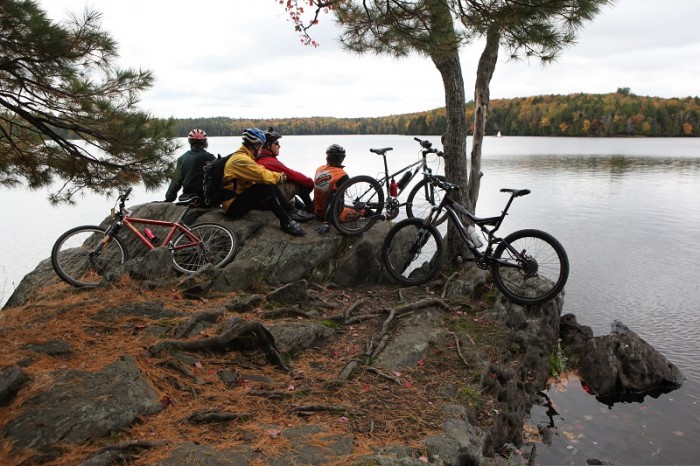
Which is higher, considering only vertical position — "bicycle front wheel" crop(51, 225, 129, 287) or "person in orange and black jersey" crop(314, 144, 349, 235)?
"person in orange and black jersey" crop(314, 144, 349, 235)

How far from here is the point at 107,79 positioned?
6012mm

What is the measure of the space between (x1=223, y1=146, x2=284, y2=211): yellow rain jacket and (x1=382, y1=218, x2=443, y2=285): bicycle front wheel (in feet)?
6.06

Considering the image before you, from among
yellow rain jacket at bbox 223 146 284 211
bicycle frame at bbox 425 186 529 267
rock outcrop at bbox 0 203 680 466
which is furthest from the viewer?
yellow rain jacket at bbox 223 146 284 211

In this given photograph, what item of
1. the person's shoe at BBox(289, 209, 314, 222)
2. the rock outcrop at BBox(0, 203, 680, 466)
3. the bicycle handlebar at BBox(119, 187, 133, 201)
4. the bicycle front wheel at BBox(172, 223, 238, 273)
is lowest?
the rock outcrop at BBox(0, 203, 680, 466)

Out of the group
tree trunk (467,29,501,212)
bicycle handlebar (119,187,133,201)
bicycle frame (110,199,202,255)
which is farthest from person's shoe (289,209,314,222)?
tree trunk (467,29,501,212)

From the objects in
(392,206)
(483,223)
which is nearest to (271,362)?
(483,223)

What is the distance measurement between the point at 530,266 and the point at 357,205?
2.77 meters

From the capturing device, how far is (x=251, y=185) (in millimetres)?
7281

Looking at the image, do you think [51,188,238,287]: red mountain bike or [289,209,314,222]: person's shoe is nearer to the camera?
[51,188,238,287]: red mountain bike

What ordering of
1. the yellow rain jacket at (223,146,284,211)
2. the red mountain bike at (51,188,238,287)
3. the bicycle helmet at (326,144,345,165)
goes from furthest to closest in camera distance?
1. the bicycle helmet at (326,144,345,165)
2. the yellow rain jacket at (223,146,284,211)
3. the red mountain bike at (51,188,238,287)

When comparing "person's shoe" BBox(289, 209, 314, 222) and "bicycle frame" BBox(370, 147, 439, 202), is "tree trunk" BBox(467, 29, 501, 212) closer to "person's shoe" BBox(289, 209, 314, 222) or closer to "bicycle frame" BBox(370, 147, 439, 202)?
"bicycle frame" BBox(370, 147, 439, 202)

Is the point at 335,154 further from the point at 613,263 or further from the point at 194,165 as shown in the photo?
the point at 613,263

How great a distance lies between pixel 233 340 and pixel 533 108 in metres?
87.0

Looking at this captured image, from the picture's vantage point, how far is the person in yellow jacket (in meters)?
6.98
